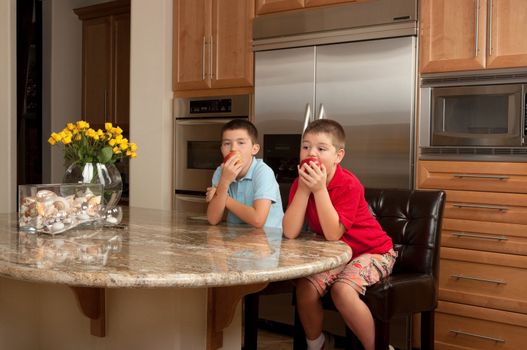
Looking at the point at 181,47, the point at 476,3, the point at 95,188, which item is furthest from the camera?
the point at 181,47

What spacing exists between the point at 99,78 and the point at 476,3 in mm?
3638

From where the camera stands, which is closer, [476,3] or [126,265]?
[126,265]

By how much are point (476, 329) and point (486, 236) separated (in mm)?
452

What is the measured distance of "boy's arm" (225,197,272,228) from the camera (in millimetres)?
2098

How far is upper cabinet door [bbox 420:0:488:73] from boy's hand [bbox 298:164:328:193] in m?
1.44

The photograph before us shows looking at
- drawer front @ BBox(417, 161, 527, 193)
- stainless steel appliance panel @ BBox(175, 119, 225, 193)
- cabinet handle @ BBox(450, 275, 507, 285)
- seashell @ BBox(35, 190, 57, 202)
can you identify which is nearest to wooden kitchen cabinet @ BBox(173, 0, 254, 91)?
stainless steel appliance panel @ BBox(175, 119, 225, 193)

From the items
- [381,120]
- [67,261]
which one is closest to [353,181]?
[67,261]

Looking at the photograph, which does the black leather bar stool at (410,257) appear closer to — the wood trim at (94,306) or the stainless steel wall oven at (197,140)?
the wood trim at (94,306)

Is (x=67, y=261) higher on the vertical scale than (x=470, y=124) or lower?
lower

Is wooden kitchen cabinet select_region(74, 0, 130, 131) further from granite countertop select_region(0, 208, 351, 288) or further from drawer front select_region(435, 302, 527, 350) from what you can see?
granite countertop select_region(0, 208, 351, 288)

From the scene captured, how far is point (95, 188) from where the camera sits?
6.29 ft

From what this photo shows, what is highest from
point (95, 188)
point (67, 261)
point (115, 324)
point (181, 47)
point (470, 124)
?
point (181, 47)

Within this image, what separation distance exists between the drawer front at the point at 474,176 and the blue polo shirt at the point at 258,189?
0.98 metres

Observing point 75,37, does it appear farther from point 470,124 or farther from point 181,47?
point 470,124
